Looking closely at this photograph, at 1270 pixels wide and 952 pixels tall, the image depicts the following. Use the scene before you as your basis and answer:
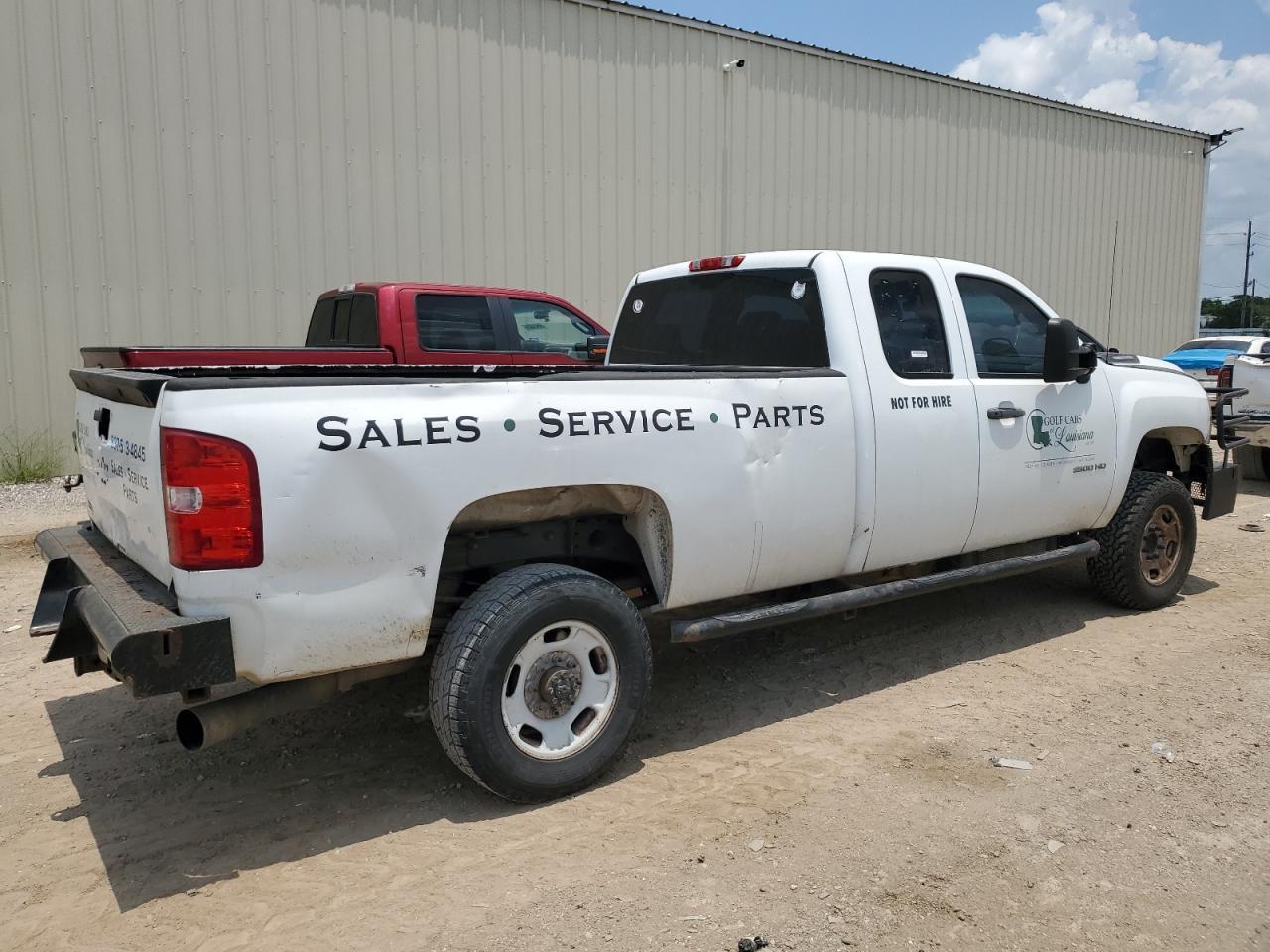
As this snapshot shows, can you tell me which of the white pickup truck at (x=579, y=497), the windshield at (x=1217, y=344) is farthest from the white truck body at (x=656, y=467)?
the windshield at (x=1217, y=344)

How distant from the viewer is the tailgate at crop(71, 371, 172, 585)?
318cm

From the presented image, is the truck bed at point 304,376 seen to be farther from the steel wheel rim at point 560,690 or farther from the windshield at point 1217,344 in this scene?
the windshield at point 1217,344

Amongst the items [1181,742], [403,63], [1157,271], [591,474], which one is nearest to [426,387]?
[591,474]

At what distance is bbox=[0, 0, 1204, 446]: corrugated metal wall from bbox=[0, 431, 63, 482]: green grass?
0.15 meters

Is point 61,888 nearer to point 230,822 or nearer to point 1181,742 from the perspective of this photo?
point 230,822

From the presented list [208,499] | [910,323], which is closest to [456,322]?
[910,323]

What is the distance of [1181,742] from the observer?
4.23 meters

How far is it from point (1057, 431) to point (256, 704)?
13.4 feet

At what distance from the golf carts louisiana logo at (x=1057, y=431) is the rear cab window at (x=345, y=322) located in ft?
16.9

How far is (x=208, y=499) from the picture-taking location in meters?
3.01

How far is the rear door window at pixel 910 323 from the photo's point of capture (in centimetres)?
477

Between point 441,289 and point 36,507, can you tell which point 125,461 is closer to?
point 441,289

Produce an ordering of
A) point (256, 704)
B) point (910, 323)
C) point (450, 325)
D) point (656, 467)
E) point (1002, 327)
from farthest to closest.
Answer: point (450, 325) → point (1002, 327) → point (910, 323) → point (656, 467) → point (256, 704)

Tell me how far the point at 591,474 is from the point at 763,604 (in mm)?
1286
